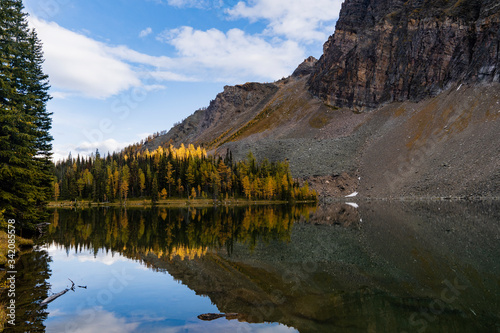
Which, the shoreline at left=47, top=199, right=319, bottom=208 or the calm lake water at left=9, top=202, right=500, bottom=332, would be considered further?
the shoreline at left=47, top=199, right=319, bottom=208

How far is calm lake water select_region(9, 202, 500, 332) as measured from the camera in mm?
15973

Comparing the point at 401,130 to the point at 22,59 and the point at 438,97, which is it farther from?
the point at 22,59

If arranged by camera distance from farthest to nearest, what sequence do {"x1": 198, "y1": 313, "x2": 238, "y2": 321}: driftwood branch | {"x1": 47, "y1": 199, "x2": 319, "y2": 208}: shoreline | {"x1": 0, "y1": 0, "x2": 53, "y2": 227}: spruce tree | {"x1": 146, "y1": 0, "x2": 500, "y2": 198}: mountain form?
{"x1": 47, "y1": 199, "x2": 319, "y2": 208}: shoreline, {"x1": 146, "y1": 0, "x2": 500, "y2": 198}: mountain, {"x1": 0, "y1": 0, "x2": 53, "y2": 227}: spruce tree, {"x1": 198, "y1": 313, "x2": 238, "y2": 321}: driftwood branch

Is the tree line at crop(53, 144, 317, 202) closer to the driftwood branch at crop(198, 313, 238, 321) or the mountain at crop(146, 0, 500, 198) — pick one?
the mountain at crop(146, 0, 500, 198)

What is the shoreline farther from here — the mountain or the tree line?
the mountain

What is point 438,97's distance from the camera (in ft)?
564

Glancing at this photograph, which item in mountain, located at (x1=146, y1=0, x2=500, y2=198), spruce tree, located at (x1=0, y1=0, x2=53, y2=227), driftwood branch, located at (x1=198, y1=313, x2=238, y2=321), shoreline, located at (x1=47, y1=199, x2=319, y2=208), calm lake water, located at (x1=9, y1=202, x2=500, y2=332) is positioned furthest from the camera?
shoreline, located at (x1=47, y1=199, x2=319, y2=208)

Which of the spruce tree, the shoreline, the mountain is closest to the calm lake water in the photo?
the spruce tree

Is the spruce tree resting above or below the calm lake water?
above

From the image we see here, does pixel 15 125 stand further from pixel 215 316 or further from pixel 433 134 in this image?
pixel 433 134

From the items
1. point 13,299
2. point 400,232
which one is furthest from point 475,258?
point 13,299

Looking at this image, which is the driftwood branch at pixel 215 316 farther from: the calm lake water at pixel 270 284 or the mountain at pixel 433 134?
the mountain at pixel 433 134

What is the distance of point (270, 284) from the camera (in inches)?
893

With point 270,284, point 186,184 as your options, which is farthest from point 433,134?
point 270,284
